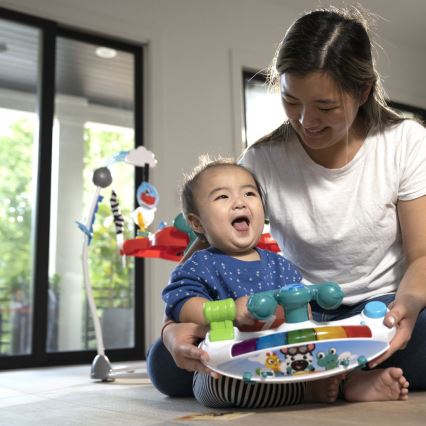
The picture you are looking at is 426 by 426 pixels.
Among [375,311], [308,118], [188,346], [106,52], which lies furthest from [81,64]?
[375,311]

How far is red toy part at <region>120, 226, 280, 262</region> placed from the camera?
6.39ft

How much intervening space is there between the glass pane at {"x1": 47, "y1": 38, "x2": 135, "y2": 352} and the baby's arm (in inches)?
85.5

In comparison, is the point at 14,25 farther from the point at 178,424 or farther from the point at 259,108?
the point at 178,424

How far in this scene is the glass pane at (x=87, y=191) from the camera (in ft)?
10.7

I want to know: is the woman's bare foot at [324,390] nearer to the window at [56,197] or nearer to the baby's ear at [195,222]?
the baby's ear at [195,222]

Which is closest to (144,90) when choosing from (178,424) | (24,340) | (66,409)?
(24,340)

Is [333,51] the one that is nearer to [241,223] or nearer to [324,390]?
[241,223]

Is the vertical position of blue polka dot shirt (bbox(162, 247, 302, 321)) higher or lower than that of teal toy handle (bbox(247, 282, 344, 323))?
higher

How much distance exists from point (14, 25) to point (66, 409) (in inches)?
102

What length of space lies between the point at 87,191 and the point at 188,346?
247cm

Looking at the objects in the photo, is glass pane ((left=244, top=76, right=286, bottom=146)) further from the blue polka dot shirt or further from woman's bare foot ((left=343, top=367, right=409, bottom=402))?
woman's bare foot ((left=343, top=367, right=409, bottom=402))

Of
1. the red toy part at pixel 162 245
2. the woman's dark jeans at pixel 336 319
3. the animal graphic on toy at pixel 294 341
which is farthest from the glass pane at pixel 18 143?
the animal graphic on toy at pixel 294 341

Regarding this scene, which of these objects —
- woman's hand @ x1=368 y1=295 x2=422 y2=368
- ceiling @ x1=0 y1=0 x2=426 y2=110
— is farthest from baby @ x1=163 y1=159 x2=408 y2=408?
ceiling @ x1=0 y1=0 x2=426 y2=110

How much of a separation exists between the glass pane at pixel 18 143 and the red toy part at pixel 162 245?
1.37 metres
